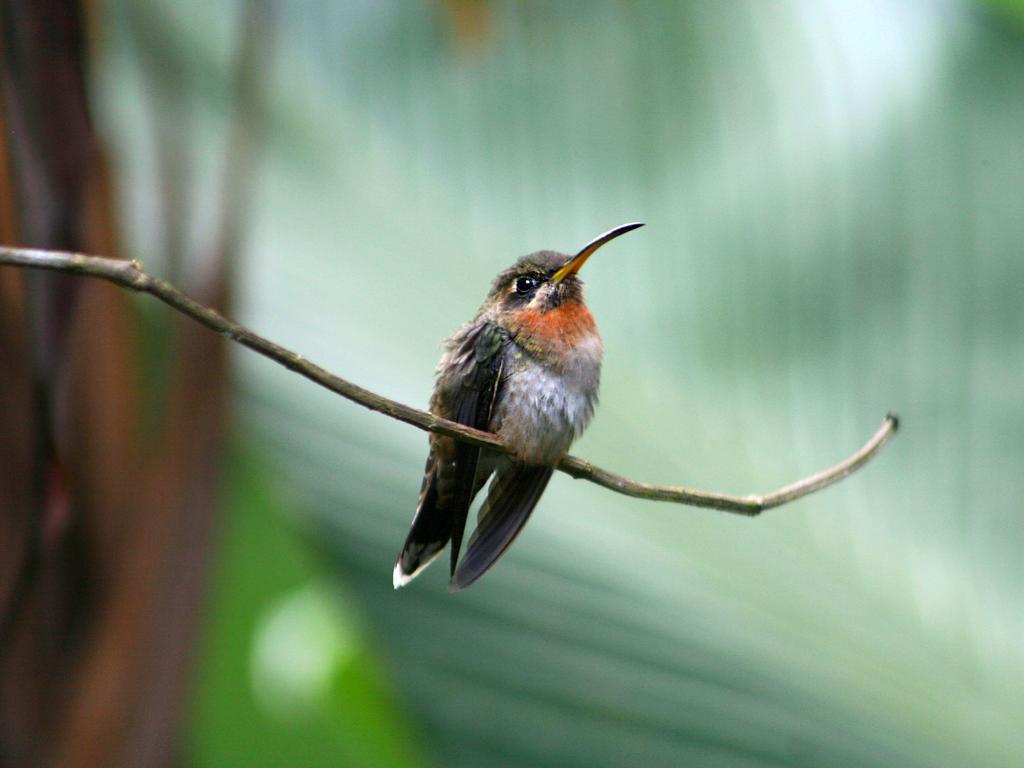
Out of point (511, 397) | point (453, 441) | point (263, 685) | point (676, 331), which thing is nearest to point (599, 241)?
point (453, 441)

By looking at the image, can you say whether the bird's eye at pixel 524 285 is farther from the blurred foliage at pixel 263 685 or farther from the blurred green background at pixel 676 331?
the blurred foliage at pixel 263 685

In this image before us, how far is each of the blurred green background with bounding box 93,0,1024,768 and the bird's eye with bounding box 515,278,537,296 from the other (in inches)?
6.5

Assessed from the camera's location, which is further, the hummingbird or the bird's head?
the bird's head

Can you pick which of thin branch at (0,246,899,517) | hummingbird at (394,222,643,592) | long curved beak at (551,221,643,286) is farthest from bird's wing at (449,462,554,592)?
long curved beak at (551,221,643,286)

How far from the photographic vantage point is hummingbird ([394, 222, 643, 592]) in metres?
1.51

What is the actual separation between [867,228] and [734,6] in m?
0.59

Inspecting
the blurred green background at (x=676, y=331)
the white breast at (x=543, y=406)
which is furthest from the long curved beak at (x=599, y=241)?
the blurred green background at (x=676, y=331)

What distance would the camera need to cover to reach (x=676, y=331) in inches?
78.4

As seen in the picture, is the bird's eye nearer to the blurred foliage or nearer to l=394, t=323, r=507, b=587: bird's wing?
l=394, t=323, r=507, b=587: bird's wing

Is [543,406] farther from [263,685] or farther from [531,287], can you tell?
[263,685]

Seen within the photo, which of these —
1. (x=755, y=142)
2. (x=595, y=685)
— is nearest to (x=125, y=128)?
(x=755, y=142)

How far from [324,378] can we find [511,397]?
0.89 metres

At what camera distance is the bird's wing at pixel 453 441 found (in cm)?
152

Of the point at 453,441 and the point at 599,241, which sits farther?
the point at 453,441
